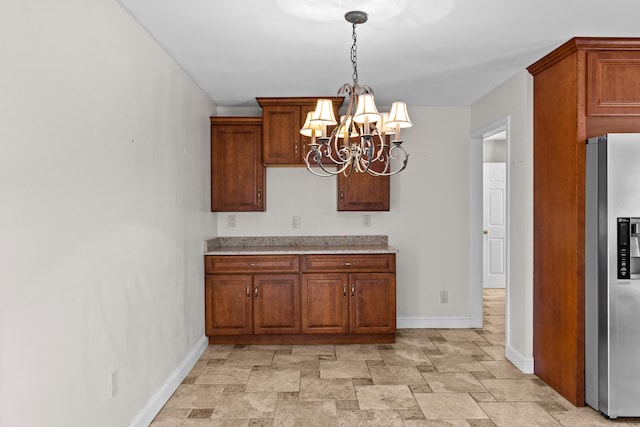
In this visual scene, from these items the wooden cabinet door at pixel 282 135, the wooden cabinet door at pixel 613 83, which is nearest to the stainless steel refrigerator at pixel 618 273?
the wooden cabinet door at pixel 613 83

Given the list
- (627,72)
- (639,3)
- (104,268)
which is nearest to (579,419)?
(627,72)

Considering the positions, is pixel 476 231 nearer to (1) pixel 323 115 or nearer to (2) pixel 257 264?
(2) pixel 257 264

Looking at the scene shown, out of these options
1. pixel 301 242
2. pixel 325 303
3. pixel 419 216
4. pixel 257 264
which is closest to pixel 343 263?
pixel 325 303

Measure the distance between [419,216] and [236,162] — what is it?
210 centimetres

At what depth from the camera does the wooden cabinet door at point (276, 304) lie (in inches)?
166

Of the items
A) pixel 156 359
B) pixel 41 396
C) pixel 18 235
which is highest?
pixel 18 235

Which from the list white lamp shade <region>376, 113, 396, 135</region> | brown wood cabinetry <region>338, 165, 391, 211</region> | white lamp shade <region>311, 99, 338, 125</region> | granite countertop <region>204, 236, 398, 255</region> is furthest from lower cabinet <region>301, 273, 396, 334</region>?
white lamp shade <region>311, 99, 338, 125</region>

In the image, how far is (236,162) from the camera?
178 inches

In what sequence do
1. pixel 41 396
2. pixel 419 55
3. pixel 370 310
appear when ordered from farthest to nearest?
pixel 370 310
pixel 419 55
pixel 41 396

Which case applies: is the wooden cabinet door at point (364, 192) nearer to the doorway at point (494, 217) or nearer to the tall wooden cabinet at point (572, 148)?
the tall wooden cabinet at point (572, 148)

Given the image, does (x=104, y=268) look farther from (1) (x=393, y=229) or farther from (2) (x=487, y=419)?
(1) (x=393, y=229)

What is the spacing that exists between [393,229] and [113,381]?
3272mm

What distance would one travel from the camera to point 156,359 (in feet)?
9.47

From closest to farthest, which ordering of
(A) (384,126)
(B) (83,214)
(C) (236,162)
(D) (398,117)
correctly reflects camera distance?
(B) (83,214), (D) (398,117), (A) (384,126), (C) (236,162)
